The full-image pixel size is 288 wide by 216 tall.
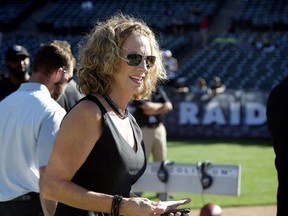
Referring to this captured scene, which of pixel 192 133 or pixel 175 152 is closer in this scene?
pixel 175 152

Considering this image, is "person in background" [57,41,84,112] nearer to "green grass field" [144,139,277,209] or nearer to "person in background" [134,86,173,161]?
"person in background" [134,86,173,161]

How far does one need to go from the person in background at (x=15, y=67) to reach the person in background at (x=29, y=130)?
2.15 meters

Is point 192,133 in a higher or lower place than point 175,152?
lower

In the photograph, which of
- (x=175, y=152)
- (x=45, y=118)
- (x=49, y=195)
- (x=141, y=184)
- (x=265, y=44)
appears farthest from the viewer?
(x=265, y=44)

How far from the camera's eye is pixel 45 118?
401cm

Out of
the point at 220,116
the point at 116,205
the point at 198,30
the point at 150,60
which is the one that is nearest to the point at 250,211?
the point at 150,60

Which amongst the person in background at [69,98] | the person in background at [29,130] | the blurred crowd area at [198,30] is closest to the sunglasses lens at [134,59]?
the person in background at [29,130]

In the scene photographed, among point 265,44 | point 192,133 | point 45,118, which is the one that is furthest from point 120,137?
point 265,44

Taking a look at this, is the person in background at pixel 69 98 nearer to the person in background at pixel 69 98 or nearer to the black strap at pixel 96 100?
the person in background at pixel 69 98

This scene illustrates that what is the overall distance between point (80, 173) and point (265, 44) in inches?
977

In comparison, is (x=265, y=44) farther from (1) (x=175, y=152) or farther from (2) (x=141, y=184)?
(2) (x=141, y=184)

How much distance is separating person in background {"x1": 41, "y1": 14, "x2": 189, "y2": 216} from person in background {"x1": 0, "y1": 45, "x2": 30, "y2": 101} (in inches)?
126

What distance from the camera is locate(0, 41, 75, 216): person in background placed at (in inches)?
159

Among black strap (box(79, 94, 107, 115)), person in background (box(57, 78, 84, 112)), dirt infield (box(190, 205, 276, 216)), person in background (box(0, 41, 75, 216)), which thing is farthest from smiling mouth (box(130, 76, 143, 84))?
dirt infield (box(190, 205, 276, 216))
